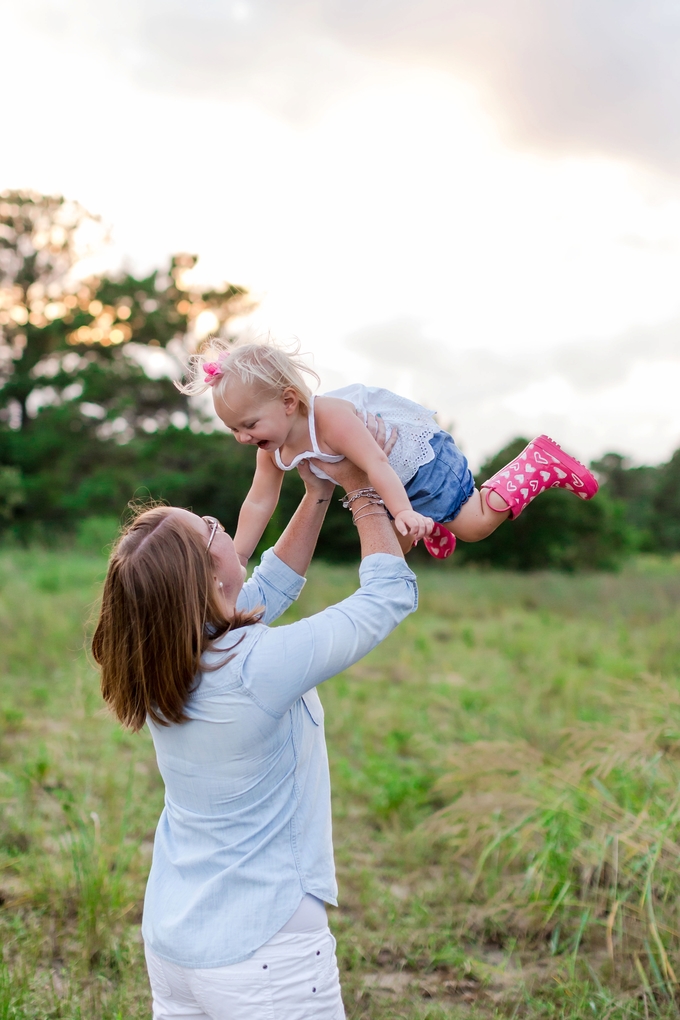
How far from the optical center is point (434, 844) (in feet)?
14.6

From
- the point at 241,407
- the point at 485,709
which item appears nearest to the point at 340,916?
the point at 241,407

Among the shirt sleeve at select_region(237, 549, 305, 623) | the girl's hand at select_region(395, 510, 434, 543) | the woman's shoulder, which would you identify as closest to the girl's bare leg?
the girl's hand at select_region(395, 510, 434, 543)

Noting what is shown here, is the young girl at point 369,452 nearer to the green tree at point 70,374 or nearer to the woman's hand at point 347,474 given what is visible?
the woman's hand at point 347,474

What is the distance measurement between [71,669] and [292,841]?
613cm

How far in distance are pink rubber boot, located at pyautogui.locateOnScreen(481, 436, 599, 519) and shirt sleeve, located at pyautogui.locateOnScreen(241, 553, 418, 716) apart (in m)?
0.79

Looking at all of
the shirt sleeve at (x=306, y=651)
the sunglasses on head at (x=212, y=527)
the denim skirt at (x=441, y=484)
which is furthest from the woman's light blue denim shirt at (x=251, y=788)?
the denim skirt at (x=441, y=484)

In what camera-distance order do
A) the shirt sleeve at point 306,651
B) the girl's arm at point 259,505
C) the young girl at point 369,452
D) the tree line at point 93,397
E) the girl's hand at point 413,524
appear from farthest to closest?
the tree line at point 93,397
the girl's arm at point 259,505
the young girl at point 369,452
the girl's hand at point 413,524
the shirt sleeve at point 306,651

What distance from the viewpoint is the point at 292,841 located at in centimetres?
163

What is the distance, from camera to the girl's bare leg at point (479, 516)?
2238 mm

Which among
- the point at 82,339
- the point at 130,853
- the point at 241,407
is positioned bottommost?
the point at 130,853

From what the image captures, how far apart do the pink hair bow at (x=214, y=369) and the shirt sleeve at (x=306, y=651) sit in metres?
0.85

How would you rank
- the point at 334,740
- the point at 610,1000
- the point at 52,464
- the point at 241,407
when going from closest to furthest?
the point at 241,407, the point at 610,1000, the point at 334,740, the point at 52,464

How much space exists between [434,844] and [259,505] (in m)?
2.96

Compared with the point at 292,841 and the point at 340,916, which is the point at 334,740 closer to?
the point at 340,916
